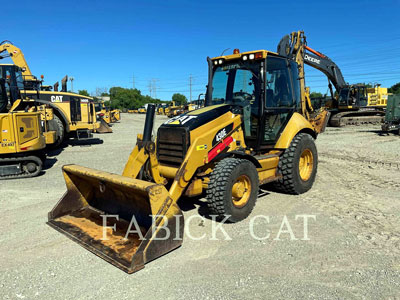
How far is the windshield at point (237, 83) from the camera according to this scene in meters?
5.27

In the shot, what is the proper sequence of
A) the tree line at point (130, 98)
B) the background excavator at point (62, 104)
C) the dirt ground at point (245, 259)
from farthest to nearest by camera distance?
1. the tree line at point (130, 98)
2. the background excavator at point (62, 104)
3. the dirt ground at point (245, 259)

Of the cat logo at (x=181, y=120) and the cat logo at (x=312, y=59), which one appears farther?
the cat logo at (x=312, y=59)

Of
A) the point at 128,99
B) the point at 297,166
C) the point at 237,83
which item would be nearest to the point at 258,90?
the point at 237,83

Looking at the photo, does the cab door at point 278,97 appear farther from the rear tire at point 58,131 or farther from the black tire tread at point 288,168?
the rear tire at point 58,131

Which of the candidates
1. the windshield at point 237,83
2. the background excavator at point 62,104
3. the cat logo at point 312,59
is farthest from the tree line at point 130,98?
the windshield at point 237,83

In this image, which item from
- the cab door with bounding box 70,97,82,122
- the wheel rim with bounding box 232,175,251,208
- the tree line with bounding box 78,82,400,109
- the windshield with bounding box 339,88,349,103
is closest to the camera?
the wheel rim with bounding box 232,175,251,208

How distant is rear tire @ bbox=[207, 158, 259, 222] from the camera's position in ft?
13.5

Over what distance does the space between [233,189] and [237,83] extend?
84.9 inches

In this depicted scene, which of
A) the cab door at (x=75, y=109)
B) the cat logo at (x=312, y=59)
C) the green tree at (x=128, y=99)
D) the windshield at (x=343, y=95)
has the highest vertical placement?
the green tree at (x=128, y=99)

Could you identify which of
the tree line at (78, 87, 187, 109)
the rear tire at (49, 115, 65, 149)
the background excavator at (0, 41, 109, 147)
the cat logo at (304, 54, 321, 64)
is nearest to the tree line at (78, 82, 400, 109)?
the tree line at (78, 87, 187, 109)

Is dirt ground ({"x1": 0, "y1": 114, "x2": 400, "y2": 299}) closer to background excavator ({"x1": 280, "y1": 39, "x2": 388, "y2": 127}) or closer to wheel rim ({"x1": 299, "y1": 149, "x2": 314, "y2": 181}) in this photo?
wheel rim ({"x1": 299, "y1": 149, "x2": 314, "y2": 181})

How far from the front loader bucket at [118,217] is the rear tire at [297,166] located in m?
2.71

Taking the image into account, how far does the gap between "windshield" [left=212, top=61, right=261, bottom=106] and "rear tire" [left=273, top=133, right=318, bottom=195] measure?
120 centimetres

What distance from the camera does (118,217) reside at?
4328mm
